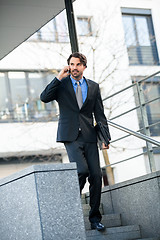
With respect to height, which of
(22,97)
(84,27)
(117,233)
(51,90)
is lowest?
(117,233)

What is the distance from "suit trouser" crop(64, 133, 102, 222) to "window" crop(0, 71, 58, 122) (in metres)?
12.5

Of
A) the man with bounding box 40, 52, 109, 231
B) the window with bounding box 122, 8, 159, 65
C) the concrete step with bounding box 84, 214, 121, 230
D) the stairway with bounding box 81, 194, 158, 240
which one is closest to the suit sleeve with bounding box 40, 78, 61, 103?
A: the man with bounding box 40, 52, 109, 231

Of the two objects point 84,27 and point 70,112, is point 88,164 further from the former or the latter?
point 84,27

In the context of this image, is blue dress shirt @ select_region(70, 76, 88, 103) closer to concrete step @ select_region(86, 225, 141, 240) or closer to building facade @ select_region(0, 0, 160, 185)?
concrete step @ select_region(86, 225, 141, 240)

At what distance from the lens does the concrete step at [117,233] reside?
200 inches

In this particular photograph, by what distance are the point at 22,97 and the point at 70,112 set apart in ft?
45.3

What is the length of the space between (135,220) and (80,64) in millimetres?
2009

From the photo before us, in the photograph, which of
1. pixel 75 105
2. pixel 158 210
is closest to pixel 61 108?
pixel 75 105

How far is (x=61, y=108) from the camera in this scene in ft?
16.2

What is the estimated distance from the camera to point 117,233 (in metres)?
5.32

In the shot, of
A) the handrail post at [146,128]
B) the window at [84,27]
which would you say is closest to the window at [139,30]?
the window at [84,27]

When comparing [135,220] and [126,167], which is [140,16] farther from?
[135,220]

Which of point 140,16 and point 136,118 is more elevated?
point 140,16

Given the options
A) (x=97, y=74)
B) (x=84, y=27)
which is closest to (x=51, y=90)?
(x=84, y=27)
